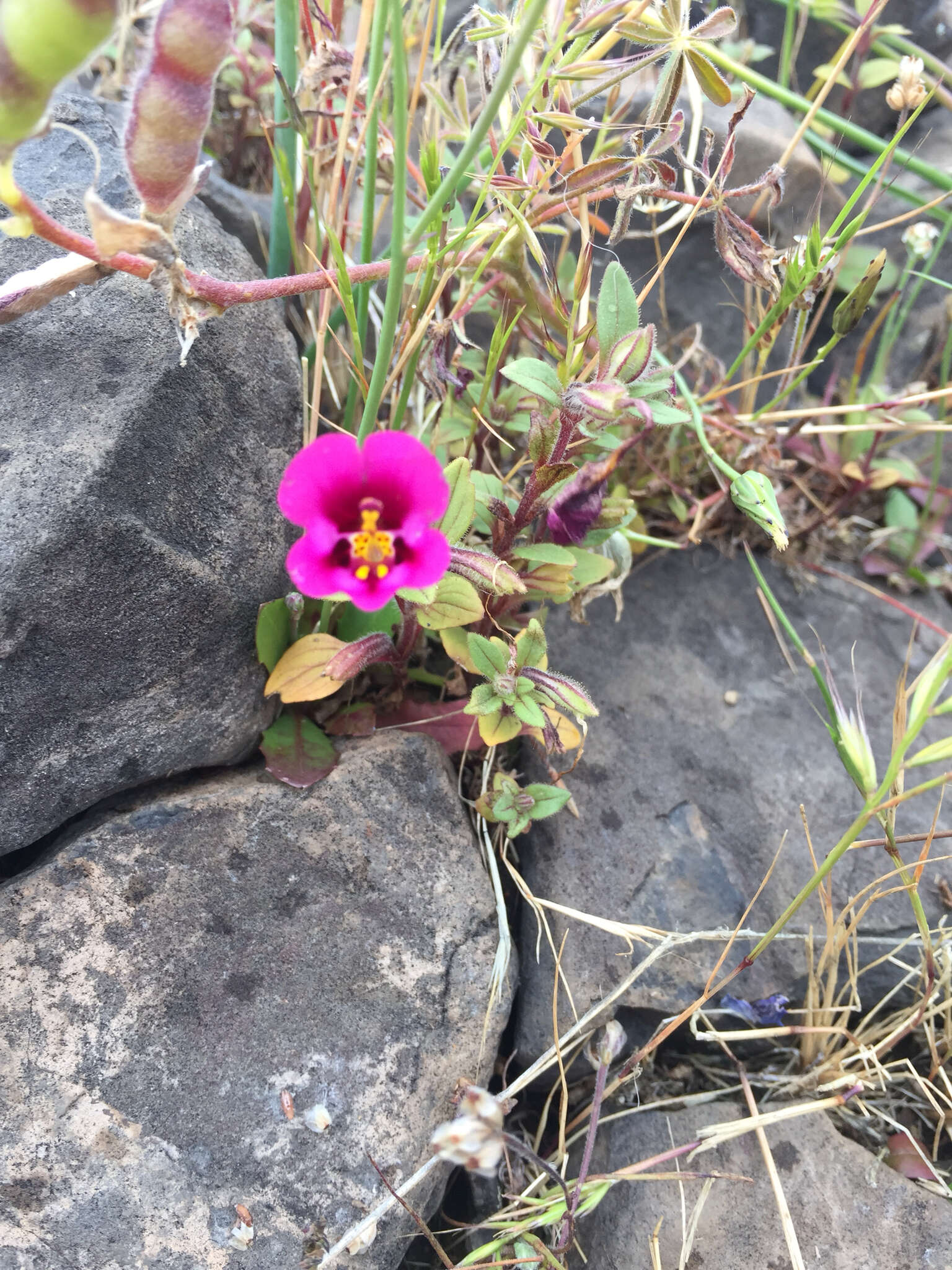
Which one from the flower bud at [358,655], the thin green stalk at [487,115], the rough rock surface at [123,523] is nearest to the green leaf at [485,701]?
the flower bud at [358,655]

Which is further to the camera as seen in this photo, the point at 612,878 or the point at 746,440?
the point at 746,440

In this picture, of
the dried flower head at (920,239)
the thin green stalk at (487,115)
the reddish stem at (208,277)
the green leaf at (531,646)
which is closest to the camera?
the thin green stalk at (487,115)

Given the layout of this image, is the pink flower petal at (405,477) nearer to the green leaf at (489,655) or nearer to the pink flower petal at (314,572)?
the pink flower petal at (314,572)

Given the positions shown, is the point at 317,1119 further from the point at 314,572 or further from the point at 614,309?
the point at 614,309

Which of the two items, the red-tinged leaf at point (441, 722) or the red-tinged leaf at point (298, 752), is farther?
the red-tinged leaf at point (441, 722)

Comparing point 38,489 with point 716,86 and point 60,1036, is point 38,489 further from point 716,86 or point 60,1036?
point 716,86

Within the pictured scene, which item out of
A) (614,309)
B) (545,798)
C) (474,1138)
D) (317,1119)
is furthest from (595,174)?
(317,1119)

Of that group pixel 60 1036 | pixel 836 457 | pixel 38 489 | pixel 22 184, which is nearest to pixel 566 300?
pixel 836 457
